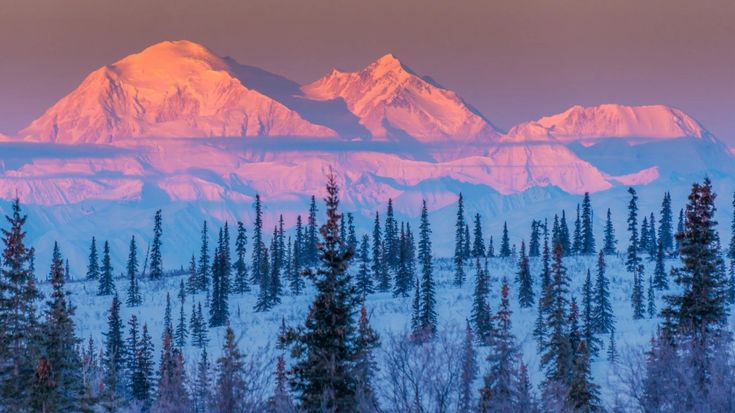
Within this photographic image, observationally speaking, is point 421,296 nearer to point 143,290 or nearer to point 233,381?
point 143,290

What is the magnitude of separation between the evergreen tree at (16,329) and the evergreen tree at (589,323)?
5068 cm

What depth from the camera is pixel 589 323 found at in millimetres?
93312

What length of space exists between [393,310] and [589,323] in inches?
1134

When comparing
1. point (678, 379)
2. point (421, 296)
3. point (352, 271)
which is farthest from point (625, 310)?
point (678, 379)

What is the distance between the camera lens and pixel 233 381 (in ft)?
124

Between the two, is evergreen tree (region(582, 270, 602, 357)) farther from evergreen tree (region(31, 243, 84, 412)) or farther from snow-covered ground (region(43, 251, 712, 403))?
evergreen tree (region(31, 243, 84, 412))

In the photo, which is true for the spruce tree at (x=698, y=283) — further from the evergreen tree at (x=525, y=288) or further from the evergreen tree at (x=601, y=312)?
the evergreen tree at (x=525, y=288)

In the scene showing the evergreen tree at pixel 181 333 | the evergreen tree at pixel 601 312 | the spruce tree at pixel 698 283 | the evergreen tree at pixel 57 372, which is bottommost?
the evergreen tree at pixel 181 333

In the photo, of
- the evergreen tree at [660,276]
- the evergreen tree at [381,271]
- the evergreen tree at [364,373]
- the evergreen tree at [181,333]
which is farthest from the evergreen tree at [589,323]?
the evergreen tree at [364,373]

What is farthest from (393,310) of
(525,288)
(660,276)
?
(660,276)

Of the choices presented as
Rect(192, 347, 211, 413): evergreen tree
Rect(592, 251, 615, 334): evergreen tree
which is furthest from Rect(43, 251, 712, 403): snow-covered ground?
Rect(192, 347, 211, 413): evergreen tree

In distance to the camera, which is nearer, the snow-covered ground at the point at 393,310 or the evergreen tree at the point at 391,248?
the snow-covered ground at the point at 393,310

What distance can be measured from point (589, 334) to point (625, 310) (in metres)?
28.0

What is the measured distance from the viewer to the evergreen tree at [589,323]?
89.4 meters
